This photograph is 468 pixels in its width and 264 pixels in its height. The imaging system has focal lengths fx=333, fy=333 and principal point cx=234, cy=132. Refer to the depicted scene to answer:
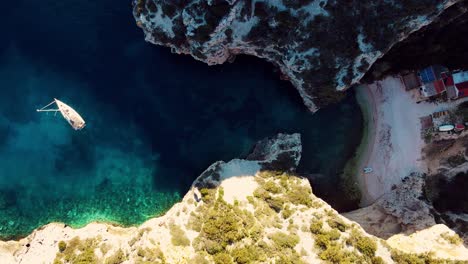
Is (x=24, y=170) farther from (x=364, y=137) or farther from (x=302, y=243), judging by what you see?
(x=364, y=137)

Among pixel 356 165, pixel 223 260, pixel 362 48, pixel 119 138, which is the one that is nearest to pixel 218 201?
pixel 223 260

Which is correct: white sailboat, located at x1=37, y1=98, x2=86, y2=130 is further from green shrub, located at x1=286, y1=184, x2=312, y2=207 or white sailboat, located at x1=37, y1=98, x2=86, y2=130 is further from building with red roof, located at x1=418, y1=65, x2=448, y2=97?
building with red roof, located at x1=418, y1=65, x2=448, y2=97

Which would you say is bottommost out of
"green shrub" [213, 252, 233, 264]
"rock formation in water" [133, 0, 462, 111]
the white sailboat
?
"green shrub" [213, 252, 233, 264]

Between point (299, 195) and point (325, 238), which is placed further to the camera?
point (299, 195)

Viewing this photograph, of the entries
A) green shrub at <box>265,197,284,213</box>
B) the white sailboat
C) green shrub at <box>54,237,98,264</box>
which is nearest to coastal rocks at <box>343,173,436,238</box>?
green shrub at <box>265,197,284,213</box>

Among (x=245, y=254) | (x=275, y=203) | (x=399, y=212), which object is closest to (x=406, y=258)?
(x=399, y=212)

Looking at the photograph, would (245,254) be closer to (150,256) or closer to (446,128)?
(150,256)

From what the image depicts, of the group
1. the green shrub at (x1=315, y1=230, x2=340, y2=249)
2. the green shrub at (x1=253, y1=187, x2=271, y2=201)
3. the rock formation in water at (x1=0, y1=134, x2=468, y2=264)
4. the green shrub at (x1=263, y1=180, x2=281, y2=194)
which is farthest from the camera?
the green shrub at (x1=263, y1=180, x2=281, y2=194)
